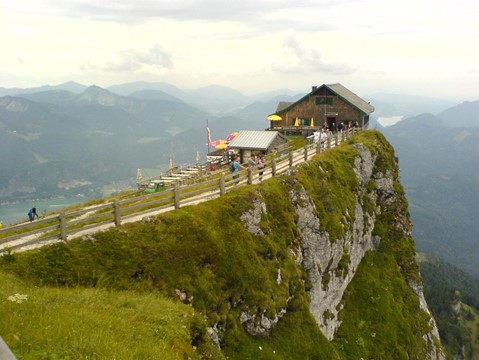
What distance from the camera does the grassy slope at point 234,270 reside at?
14.6 meters

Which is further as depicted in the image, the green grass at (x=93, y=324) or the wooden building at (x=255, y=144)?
the wooden building at (x=255, y=144)

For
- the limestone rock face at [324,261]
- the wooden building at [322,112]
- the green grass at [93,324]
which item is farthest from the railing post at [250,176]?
the wooden building at [322,112]

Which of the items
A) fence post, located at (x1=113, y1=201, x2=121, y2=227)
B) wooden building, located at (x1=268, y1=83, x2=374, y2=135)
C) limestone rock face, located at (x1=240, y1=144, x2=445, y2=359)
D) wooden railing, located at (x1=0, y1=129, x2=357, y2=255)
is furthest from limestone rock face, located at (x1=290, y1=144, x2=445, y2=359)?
wooden building, located at (x1=268, y1=83, x2=374, y2=135)

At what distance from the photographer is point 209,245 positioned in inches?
696

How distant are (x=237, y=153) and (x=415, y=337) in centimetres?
2366

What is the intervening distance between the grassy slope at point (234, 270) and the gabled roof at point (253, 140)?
35.3 feet

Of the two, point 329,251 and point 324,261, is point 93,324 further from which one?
point 329,251

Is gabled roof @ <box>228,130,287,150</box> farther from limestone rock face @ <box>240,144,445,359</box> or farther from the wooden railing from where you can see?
the wooden railing

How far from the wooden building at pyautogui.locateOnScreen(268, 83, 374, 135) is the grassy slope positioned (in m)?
26.6

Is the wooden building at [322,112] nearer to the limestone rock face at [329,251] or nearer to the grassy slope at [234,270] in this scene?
the limestone rock face at [329,251]

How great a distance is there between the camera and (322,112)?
56.2 m

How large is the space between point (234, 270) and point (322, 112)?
42.6 metres

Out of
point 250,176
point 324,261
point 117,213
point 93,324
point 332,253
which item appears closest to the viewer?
point 93,324

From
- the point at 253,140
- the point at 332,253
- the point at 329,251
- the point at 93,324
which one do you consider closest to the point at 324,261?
the point at 329,251
